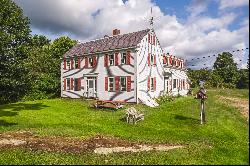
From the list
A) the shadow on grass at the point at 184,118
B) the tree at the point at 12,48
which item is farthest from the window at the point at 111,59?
the shadow on grass at the point at 184,118

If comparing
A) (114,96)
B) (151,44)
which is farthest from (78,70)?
(151,44)

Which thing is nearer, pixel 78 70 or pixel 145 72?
pixel 145 72

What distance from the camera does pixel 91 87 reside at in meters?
39.7

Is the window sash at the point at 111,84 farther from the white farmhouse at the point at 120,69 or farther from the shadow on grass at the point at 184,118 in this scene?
the shadow on grass at the point at 184,118

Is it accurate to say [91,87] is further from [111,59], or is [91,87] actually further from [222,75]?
[222,75]

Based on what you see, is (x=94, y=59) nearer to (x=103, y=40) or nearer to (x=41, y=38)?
(x=103, y=40)

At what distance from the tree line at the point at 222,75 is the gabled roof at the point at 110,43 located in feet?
78.3

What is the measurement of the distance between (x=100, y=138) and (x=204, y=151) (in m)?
6.34

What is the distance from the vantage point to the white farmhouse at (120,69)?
113ft

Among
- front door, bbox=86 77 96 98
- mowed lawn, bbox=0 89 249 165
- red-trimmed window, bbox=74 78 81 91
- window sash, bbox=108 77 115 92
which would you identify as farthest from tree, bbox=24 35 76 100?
mowed lawn, bbox=0 89 249 165

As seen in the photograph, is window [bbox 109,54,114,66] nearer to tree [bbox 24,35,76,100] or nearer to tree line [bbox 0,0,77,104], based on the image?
tree [bbox 24,35,76,100]

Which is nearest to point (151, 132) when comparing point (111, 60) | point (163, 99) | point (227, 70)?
point (163, 99)

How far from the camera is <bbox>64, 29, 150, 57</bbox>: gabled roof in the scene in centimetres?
3566

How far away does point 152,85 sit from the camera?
3725 centimetres
